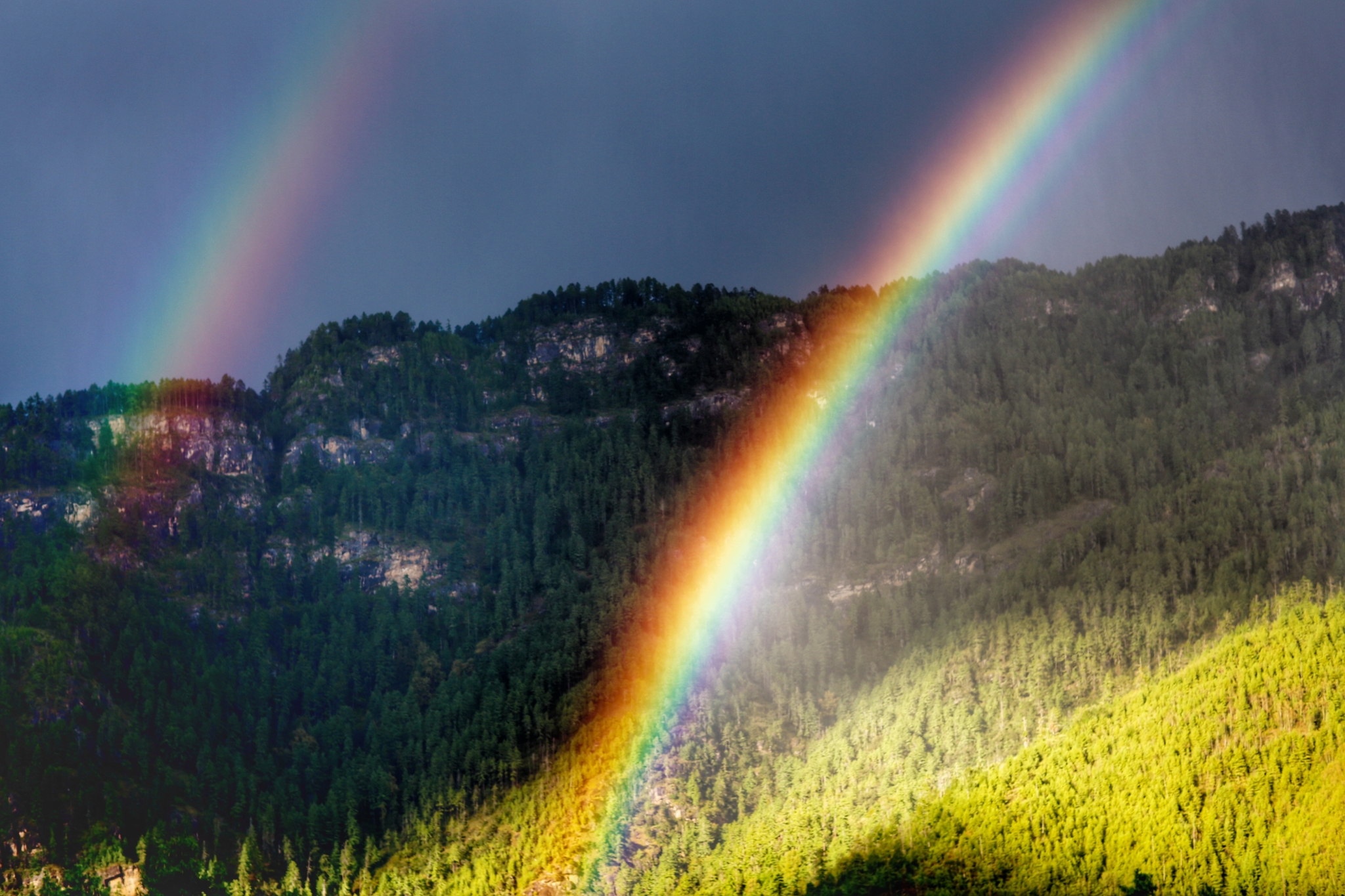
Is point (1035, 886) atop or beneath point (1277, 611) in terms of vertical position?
beneath

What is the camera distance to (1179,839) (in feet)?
530

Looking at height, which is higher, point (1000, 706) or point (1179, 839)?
point (1000, 706)

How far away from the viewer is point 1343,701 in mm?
173625

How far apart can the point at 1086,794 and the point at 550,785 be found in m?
73.5

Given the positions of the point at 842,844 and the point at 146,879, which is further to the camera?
the point at 146,879

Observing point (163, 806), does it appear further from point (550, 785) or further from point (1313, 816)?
point (1313, 816)

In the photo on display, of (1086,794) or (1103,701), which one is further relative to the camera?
(1103,701)

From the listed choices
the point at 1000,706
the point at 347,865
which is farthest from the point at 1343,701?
the point at 347,865

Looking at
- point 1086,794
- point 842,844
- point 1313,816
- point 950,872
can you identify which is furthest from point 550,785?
point 1313,816

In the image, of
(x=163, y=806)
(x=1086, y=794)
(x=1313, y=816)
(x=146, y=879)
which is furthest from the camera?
(x=163, y=806)

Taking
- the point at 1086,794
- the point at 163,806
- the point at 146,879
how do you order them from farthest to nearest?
1. the point at 163,806
2. the point at 146,879
3. the point at 1086,794

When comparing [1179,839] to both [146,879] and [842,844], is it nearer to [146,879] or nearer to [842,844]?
[842,844]

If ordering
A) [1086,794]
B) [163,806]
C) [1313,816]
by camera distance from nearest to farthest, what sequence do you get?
[1313,816]
[1086,794]
[163,806]

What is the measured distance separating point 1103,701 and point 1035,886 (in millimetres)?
36575
